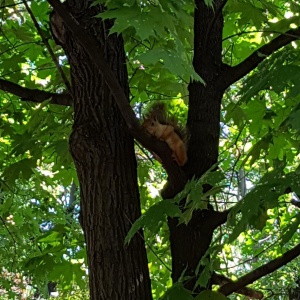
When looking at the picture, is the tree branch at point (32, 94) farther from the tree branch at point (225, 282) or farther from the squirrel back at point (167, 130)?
the tree branch at point (225, 282)

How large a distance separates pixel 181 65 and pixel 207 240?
27.8 inches

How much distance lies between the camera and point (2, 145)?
2762 millimetres

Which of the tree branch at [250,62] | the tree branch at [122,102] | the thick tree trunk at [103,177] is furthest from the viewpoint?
the tree branch at [250,62]

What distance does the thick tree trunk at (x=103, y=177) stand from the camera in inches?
53.3

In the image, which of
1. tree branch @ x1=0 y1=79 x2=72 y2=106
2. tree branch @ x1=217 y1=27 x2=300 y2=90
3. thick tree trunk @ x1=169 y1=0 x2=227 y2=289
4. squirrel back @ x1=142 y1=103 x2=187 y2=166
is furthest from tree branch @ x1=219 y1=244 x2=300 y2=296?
tree branch @ x1=0 y1=79 x2=72 y2=106

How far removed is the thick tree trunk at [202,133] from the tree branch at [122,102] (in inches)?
3.0

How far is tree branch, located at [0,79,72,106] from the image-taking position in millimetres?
1571

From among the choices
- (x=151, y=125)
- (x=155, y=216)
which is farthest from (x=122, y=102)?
(x=155, y=216)

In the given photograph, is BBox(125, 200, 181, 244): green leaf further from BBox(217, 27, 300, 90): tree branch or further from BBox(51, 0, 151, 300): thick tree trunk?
BBox(217, 27, 300, 90): tree branch

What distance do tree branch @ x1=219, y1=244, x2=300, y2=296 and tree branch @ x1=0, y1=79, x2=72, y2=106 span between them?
0.77m

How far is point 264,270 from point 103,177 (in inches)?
19.6

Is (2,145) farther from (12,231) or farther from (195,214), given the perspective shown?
(195,214)

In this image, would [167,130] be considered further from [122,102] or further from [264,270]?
[264,270]

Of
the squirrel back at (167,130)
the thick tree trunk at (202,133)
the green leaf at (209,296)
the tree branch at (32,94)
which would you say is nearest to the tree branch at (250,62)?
the thick tree trunk at (202,133)
